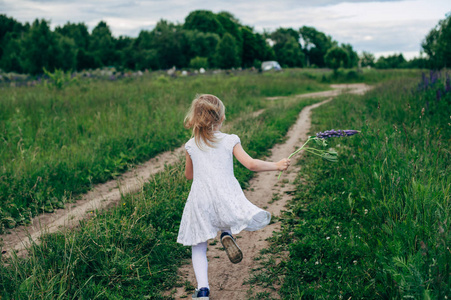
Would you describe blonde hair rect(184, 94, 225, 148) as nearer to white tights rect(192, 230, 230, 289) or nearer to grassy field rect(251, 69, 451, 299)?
white tights rect(192, 230, 230, 289)

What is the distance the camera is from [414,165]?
3982mm

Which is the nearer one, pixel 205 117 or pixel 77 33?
pixel 205 117

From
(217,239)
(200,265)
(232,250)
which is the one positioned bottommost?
(217,239)

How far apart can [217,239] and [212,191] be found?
4.97 feet

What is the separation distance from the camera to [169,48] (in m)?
51.2

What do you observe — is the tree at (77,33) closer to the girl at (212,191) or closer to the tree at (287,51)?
the tree at (287,51)

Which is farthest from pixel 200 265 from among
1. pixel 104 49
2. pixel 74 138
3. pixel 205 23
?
pixel 205 23

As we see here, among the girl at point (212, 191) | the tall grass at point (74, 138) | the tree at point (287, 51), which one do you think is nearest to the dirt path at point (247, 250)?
the girl at point (212, 191)

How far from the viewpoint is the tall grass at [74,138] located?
5.38 meters

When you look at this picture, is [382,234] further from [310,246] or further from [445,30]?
[445,30]

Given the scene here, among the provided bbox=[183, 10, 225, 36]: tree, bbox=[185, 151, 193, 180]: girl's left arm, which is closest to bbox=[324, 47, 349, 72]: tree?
bbox=[185, 151, 193, 180]: girl's left arm

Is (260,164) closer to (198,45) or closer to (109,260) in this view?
(109,260)

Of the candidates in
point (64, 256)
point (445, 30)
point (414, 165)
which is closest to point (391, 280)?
point (414, 165)

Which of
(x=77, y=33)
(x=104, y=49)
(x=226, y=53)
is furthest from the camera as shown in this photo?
(x=77, y=33)
